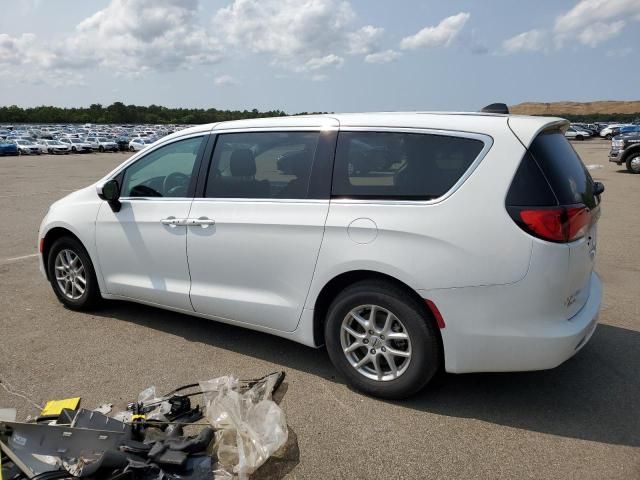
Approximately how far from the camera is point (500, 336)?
10.4 feet

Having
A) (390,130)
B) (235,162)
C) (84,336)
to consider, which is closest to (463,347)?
(390,130)

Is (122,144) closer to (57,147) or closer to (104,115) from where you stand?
(57,147)

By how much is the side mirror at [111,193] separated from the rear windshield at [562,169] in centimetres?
335

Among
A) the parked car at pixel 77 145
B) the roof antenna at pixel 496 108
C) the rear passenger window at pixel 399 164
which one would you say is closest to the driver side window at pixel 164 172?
the rear passenger window at pixel 399 164

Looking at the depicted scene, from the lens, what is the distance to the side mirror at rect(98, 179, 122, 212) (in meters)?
4.70

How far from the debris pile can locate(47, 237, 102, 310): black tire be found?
1841mm

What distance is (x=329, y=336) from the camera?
3.71 m

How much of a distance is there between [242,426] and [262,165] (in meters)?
1.91

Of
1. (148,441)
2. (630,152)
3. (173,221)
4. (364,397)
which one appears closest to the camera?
(148,441)

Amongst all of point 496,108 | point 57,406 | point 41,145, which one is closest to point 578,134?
point 41,145

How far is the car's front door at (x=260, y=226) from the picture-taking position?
3.76 metres

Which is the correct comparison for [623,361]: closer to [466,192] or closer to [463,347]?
[463,347]

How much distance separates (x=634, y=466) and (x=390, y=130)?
7.72ft

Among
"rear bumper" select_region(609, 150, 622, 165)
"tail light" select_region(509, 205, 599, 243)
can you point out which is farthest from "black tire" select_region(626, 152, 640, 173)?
"tail light" select_region(509, 205, 599, 243)
